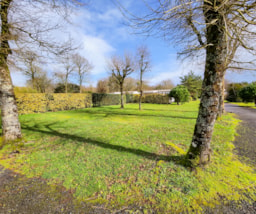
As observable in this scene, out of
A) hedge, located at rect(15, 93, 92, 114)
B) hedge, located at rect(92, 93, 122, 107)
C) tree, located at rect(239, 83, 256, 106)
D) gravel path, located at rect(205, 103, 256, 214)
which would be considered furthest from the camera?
hedge, located at rect(92, 93, 122, 107)

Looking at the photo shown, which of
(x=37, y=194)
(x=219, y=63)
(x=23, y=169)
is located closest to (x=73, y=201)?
(x=37, y=194)

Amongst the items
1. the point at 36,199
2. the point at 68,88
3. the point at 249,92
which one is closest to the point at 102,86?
the point at 68,88

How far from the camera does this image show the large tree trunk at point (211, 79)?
81.4 inches

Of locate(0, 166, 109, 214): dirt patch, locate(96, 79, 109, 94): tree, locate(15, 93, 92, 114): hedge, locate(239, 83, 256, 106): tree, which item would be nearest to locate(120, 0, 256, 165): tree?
locate(0, 166, 109, 214): dirt patch

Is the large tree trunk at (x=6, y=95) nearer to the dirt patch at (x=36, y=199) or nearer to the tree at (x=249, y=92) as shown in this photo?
the dirt patch at (x=36, y=199)

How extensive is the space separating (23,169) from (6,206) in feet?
3.48

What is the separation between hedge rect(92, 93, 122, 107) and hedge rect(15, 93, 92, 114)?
1216 millimetres

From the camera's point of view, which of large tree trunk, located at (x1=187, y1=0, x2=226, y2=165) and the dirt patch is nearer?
the dirt patch

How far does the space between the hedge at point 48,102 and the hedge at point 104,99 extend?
1.22 meters

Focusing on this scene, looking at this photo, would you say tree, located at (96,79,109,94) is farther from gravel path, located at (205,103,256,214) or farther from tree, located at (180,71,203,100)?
gravel path, located at (205,103,256,214)

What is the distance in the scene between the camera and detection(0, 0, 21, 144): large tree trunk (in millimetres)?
3233

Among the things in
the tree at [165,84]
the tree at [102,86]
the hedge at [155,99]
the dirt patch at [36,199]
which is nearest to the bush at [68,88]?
the tree at [102,86]

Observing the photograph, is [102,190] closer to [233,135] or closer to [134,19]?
[134,19]

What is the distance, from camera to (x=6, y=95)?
3.42 m
